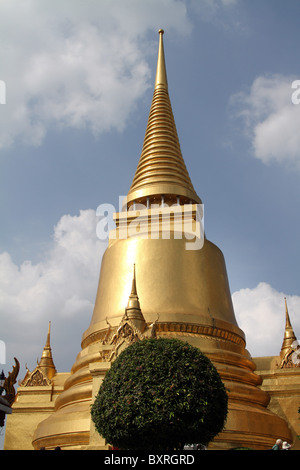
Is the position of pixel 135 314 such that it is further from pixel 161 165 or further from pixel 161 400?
pixel 161 165

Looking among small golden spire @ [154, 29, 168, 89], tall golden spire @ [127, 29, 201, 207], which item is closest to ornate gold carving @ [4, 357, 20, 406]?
tall golden spire @ [127, 29, 201, 207]

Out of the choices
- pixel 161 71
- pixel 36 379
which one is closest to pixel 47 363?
pixel 36 379

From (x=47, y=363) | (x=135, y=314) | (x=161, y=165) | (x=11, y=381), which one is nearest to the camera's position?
(x=11, y=381)

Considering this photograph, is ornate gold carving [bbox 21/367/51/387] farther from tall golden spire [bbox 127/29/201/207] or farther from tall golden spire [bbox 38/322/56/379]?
tall golden spire [bbox 127/29/201/207]

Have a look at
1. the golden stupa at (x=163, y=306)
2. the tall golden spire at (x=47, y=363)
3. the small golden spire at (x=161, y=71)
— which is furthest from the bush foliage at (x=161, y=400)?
the small golden spire at (x=161, y=71)

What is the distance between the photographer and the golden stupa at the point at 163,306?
15375mm

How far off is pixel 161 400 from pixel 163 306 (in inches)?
373

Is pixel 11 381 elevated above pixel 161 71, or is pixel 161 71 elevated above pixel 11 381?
pixel 161 71

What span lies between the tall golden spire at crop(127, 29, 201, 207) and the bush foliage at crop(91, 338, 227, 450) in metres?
14.0

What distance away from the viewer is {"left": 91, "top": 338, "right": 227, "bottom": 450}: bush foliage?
358 inches

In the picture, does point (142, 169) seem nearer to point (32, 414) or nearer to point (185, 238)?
point (185, 238)

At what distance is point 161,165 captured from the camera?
82.3 ft
